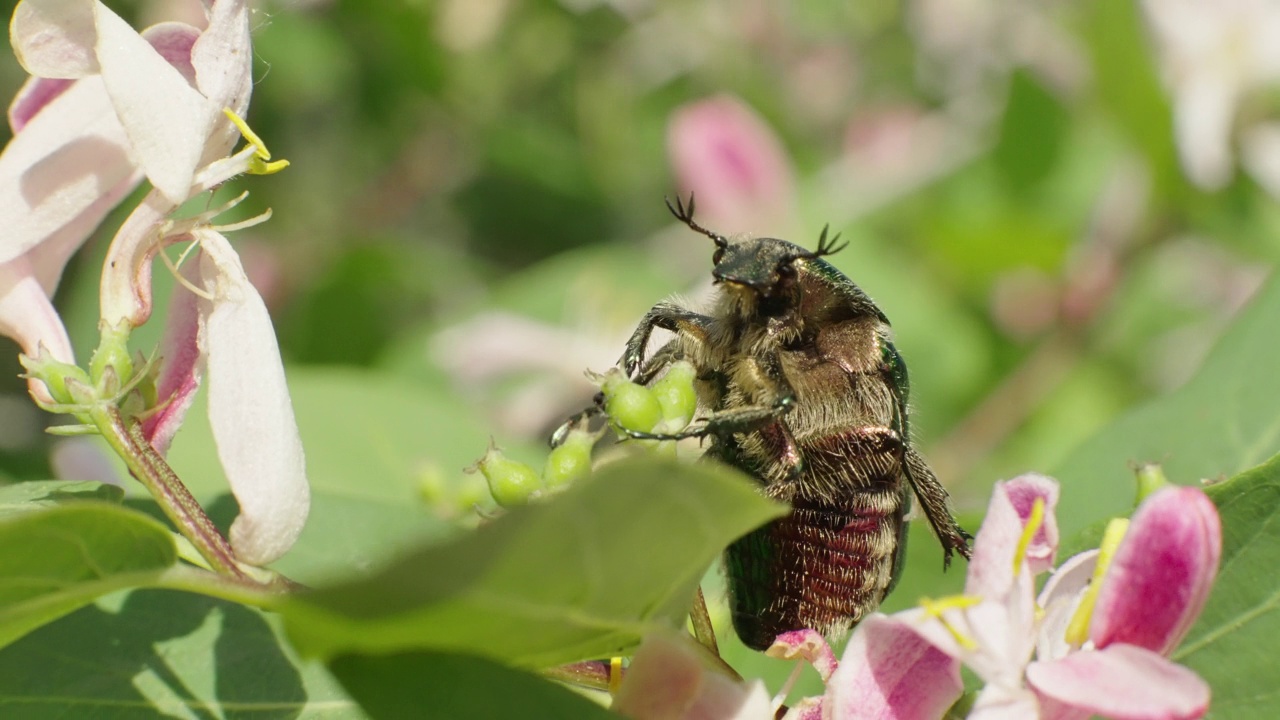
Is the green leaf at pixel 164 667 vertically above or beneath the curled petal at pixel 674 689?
beneath

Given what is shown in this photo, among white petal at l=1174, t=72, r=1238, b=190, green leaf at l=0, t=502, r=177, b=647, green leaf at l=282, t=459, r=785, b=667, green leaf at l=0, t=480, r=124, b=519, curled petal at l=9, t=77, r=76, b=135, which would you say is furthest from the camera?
white petal at l=1174, t=72, r=1238, b=190

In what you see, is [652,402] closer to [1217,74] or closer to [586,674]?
[586,674]

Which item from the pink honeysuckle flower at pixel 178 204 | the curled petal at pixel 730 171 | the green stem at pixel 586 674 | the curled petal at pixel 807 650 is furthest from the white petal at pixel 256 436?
the curled petal at pixel 730 171

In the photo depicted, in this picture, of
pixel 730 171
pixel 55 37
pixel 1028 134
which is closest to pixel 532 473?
pixel 55 37

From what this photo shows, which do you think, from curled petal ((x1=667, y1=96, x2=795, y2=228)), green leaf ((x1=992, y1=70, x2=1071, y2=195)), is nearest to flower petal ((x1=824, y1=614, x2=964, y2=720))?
curled petal ((x1=667, y1=96, x2=795, y2=228))

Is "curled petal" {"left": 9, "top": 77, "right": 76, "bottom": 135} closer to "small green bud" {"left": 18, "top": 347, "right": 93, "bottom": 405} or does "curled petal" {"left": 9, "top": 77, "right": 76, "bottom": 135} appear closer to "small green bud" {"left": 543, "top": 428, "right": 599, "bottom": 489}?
"small green bud" {"left": 18, "top": 347, "right": 93, "bottom": 405}

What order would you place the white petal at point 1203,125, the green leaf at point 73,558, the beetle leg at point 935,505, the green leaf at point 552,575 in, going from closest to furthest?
the green leaf at point 552,575, the green leaf at point 73,558, the beetle leg at point 935,505, the white petal at point 1203,125

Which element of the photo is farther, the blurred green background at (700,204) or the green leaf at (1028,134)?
the green leaf at (1028,134)

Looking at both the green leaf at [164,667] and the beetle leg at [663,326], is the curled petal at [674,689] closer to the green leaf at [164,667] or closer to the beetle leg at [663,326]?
the green leaf at [164,667]
